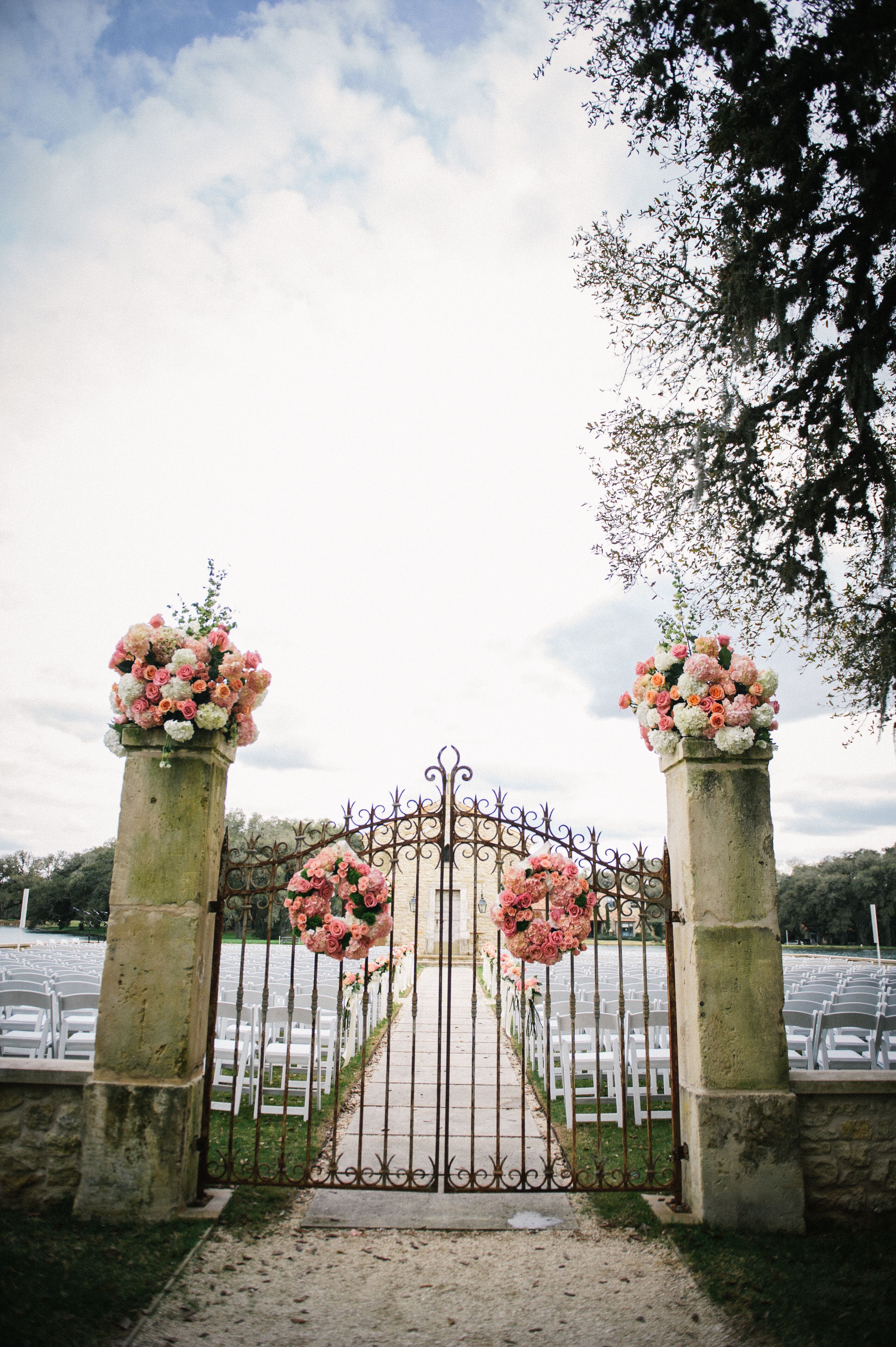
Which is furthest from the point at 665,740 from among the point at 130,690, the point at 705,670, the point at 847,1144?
the point at 130,690

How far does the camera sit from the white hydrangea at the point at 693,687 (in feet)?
14.3

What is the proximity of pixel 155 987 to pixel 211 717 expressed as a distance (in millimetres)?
1488

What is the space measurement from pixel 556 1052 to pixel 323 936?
15.2ft

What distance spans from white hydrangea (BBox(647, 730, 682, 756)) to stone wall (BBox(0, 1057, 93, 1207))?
12.0ft

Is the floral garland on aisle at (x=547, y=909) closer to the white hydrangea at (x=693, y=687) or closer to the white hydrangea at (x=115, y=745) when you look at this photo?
the white hydrangea at (x=693, y=687)

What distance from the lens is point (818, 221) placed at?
581 cm

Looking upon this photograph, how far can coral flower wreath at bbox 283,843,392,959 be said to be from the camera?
4.34 metres

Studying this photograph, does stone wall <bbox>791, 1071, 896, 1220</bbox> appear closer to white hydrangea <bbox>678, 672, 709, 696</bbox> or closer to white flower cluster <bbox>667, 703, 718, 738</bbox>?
white flower cluster <bbox>667, 703, 718, 738</bbox>

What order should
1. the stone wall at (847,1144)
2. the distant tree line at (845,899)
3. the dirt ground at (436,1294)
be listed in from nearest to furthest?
the dirt ground at (436,1294) → the stone wall at (847,1144) → the distant tree line at (845,899)

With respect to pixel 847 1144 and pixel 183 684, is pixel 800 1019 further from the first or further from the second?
pixel 183 684

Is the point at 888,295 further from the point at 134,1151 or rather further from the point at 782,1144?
the point at 134,1151

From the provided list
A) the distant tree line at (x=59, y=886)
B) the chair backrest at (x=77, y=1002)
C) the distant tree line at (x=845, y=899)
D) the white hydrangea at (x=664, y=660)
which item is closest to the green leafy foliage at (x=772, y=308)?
the white hydrangea at (x=664, y=660)

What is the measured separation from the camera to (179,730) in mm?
4215

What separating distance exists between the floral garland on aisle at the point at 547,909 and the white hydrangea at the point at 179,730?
202 centimetres
